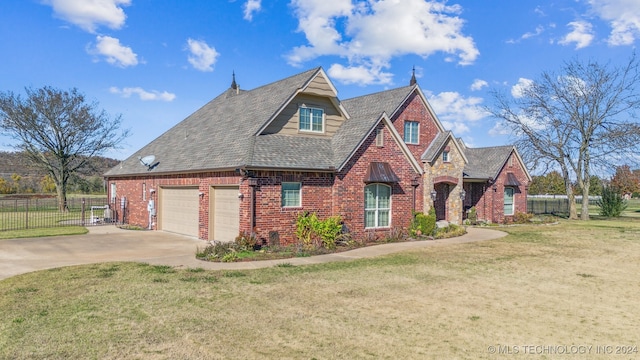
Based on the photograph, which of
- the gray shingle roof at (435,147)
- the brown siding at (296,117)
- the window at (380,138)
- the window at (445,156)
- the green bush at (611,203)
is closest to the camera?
the brown siding at (296,117)

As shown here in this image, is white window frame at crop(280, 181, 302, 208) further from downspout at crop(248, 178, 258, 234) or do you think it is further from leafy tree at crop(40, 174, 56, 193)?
leafy tree at crop(40, 174, 56, 193)

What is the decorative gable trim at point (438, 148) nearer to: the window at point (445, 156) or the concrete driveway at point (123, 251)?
the window at point (445, 156)

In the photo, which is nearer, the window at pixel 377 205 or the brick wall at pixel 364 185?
the brick wall at pixel 364 185

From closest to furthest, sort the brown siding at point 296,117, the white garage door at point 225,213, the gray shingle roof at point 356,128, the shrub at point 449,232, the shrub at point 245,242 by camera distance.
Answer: the shrub at point 245,242 → the white garage door at point 225,213 → the gray shingle roof at point 356,128 → the brown siding at point 296,117 → the shrub at point 449,232

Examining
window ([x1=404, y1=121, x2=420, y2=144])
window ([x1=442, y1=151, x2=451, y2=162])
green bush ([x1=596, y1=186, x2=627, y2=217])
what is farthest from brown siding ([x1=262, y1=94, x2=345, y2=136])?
green bush ([x1=596, y1=186, x2=627, y2=217])

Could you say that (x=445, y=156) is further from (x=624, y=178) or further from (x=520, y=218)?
(x=624, y=178)

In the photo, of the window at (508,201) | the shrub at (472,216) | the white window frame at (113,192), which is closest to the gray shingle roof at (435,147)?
the shrub at (472,216)

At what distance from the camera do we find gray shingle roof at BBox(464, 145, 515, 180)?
28.1 metres

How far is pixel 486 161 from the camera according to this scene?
98.7 ft

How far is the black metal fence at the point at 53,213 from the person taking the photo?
2484cm

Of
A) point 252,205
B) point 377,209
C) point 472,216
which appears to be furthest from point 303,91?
point 472,216

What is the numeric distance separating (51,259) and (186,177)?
22.3 ft

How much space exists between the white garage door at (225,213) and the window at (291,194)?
5.60ft

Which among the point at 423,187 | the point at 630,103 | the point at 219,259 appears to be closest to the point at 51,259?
the point at 219,259
